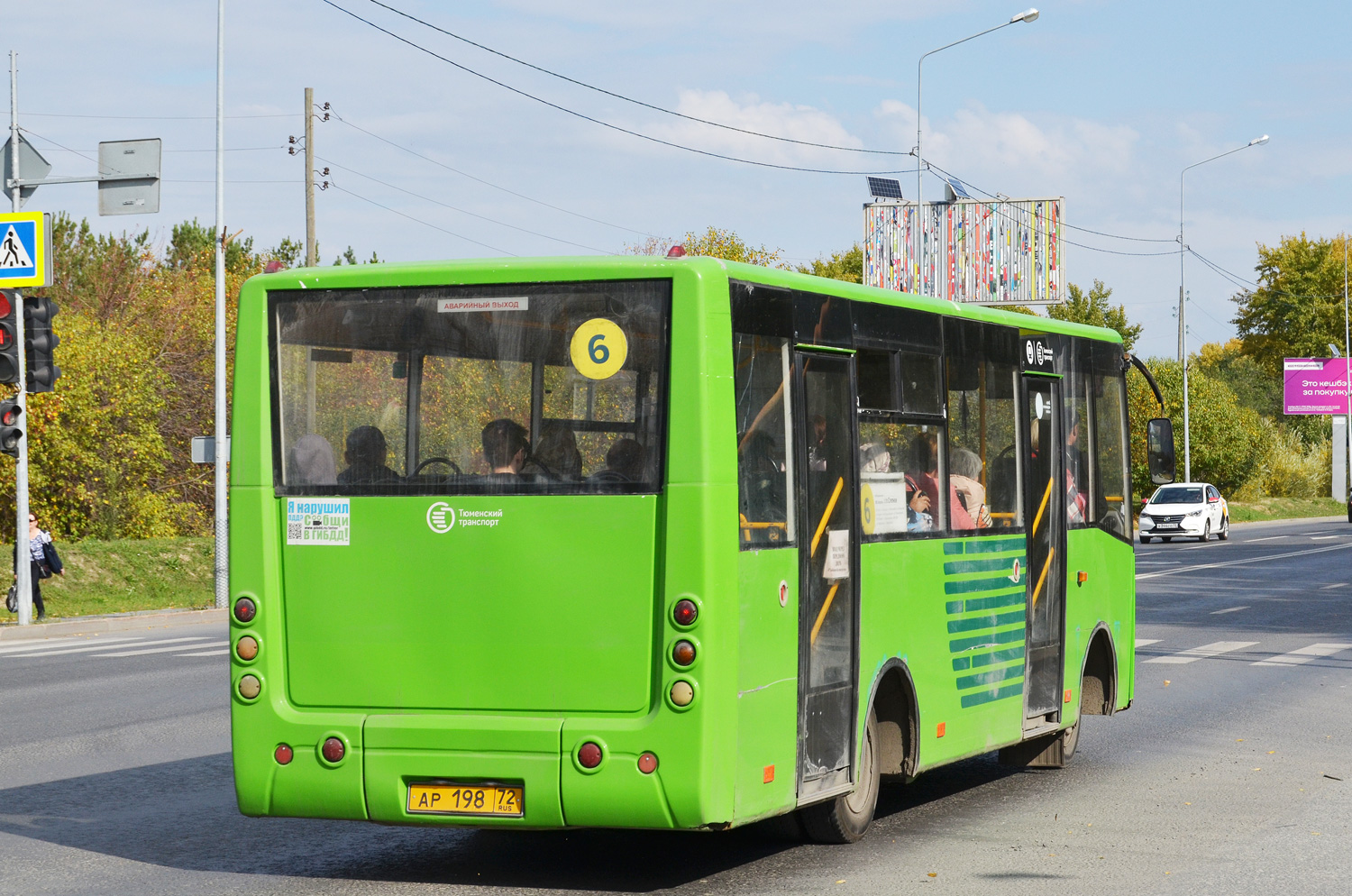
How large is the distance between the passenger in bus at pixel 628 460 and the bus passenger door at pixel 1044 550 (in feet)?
12.3

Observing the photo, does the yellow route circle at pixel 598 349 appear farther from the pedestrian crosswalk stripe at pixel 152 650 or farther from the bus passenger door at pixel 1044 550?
the pedestrian crosswalk stripe at pixel 152 650

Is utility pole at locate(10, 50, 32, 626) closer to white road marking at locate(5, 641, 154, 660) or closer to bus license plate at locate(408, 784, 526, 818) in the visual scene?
white road marking at locate(5, 641, 154, 660)

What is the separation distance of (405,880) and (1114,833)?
359 cm

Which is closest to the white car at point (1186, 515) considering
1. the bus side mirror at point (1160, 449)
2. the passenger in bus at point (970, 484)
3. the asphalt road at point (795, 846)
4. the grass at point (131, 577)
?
the grass at point (131, 577)

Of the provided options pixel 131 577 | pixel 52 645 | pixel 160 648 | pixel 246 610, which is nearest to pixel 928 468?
pixel 246 610

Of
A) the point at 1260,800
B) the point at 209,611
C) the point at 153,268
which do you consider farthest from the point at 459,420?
the point at 153,268

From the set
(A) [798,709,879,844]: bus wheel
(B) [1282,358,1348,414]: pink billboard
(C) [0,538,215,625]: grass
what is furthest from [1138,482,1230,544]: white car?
(A) [798,709,879,844]: bus wheel

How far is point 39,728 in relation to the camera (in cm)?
1294

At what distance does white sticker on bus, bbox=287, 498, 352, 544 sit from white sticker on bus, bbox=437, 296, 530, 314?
95 centimetres

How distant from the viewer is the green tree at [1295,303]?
9906cm

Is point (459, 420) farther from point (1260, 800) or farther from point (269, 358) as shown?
point (1260, 800)

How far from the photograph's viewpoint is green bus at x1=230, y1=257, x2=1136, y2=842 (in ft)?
22.9

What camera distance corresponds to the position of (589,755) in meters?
6.96

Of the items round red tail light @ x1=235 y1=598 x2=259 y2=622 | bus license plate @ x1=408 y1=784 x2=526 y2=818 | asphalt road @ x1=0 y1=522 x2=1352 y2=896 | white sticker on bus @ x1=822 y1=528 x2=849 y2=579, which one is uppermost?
white sticker on bus @ x1=822 y1=528 x2=849 y2=579
